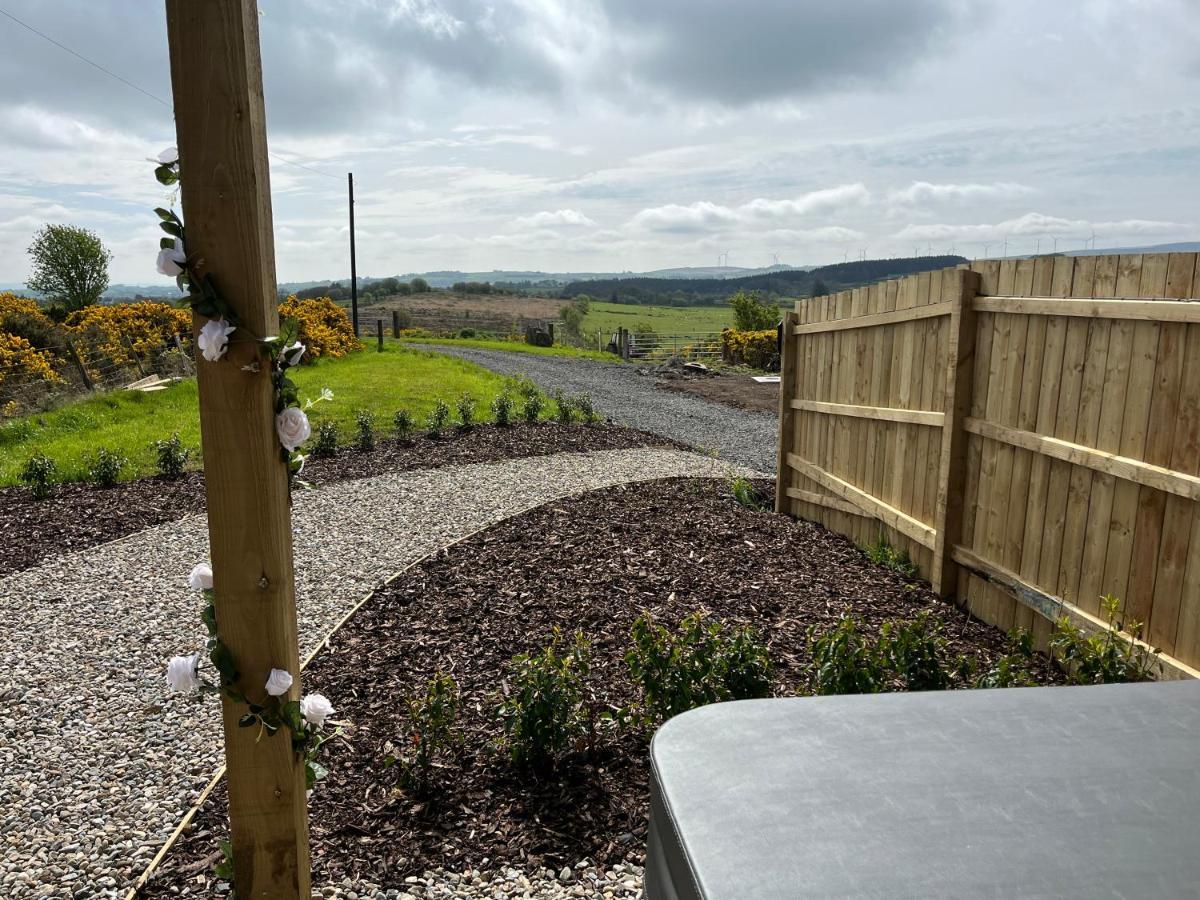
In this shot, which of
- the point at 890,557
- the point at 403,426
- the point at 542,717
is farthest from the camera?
the point at 403,426

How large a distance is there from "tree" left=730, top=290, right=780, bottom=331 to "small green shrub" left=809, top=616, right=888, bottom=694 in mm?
24118

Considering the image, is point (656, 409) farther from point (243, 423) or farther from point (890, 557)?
point (243, 423)

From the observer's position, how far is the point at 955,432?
15.8 ft

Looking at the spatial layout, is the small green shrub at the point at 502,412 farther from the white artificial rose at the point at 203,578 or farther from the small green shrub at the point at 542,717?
the white artificial rose at the point at 203,578

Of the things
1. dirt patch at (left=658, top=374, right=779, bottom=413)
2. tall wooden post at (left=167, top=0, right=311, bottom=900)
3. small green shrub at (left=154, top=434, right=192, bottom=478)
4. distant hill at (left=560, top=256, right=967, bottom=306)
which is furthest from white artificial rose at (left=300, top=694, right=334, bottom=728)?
distant hill at (left=560, top=256, right=967, bottom=306)

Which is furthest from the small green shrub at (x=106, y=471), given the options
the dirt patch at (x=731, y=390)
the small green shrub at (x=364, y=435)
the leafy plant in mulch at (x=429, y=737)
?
the dirt patch at (x=731, y=390)

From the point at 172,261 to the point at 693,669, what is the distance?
2400 millimetres

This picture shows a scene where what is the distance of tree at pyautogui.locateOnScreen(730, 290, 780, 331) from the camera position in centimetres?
2700

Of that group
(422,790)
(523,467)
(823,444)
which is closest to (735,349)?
(523,467)

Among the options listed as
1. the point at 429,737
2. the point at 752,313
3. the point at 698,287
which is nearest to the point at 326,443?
the point at 429,737

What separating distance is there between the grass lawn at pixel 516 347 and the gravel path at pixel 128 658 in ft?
64.4

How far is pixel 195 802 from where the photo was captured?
3139 millimetres

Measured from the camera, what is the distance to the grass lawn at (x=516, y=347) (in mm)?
28094

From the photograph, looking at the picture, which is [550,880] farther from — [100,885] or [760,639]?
[760,639]
